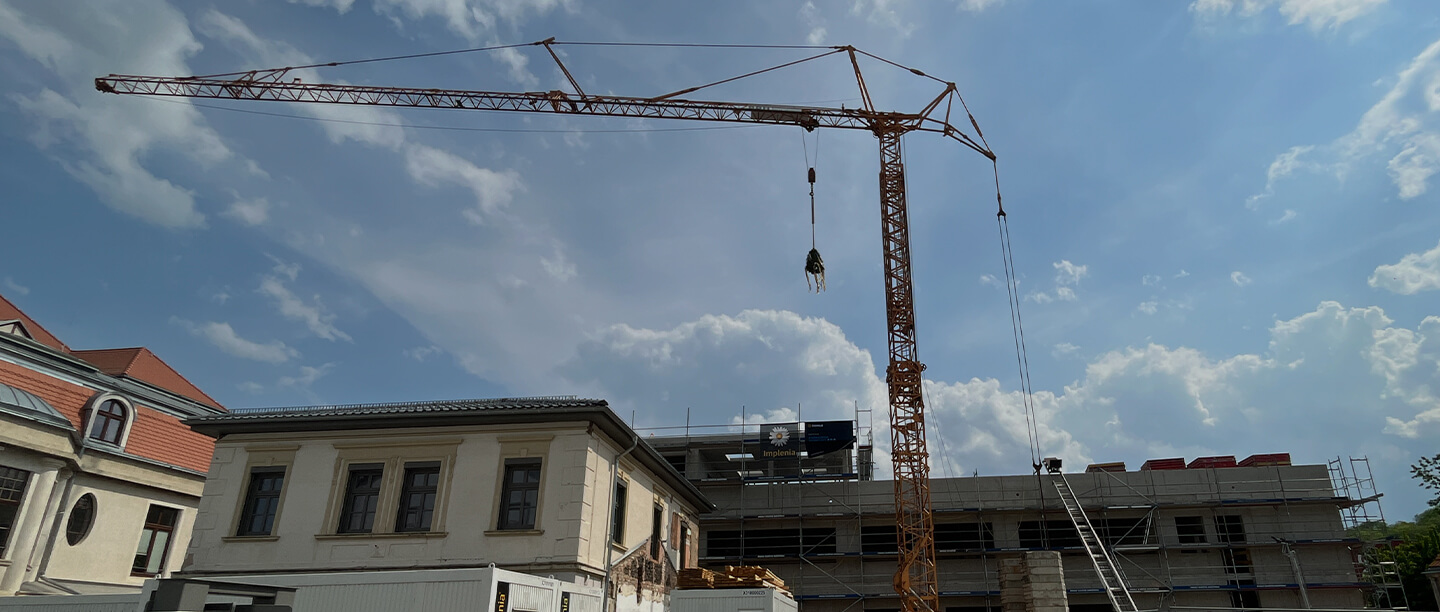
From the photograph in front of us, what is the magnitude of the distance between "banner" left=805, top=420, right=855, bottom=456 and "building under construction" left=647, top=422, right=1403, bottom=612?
7 cm

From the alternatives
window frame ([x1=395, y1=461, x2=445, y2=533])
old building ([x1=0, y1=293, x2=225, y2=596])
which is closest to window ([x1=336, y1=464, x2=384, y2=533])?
window frame ([x1=395, y1=461, x2=445, y2=533])

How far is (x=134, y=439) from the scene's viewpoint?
91.6 ft

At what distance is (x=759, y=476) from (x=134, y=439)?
24.7m

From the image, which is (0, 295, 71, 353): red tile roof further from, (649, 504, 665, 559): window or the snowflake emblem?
the snowflake emblem

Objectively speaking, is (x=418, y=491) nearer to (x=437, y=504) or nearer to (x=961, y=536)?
(x=437, y=504)

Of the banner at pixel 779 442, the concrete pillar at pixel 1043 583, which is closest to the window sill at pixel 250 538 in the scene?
the concrete pillar at pixel 1043 583

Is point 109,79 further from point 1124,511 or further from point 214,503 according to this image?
point 1124,511

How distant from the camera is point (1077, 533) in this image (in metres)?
33.6

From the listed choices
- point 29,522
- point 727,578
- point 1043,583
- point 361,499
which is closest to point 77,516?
point 29,522

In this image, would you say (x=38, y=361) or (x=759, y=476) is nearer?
(x=38, y=361)

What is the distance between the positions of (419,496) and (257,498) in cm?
435

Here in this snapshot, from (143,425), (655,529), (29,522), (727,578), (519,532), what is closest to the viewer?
(519,532)

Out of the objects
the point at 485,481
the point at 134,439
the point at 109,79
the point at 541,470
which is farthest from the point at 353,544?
the point at 109,79

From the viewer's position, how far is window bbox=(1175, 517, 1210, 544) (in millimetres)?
34750
